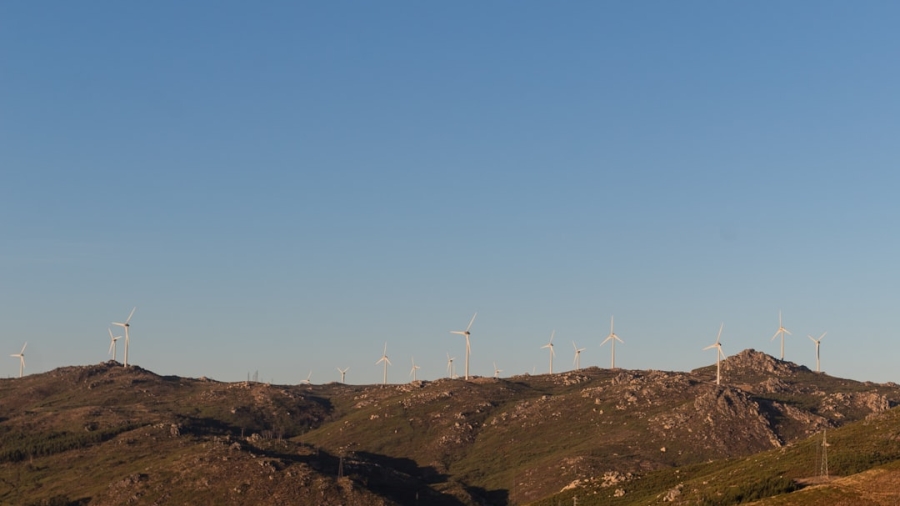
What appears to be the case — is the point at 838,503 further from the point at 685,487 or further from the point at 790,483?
the point at 685,487

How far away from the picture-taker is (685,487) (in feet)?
652

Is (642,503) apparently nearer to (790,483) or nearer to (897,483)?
(790,483)

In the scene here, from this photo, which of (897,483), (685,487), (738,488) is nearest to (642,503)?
(685,487)

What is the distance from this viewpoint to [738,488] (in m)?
174

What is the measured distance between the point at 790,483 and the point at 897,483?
28.9 metres

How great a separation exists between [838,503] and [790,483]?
3374 cm

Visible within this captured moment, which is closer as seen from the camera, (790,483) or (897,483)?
(897,483)

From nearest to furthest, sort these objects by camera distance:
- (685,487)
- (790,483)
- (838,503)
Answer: (838,503)
(790,483)
(685,487)

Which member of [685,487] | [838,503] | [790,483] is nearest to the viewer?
[838,503]

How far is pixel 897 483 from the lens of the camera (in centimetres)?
14462

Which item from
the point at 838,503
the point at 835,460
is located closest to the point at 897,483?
the point at 838,503

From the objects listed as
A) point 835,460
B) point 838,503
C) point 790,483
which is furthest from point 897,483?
point 835,460

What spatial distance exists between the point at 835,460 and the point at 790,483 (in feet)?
111

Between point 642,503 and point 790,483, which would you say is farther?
point 642,503
